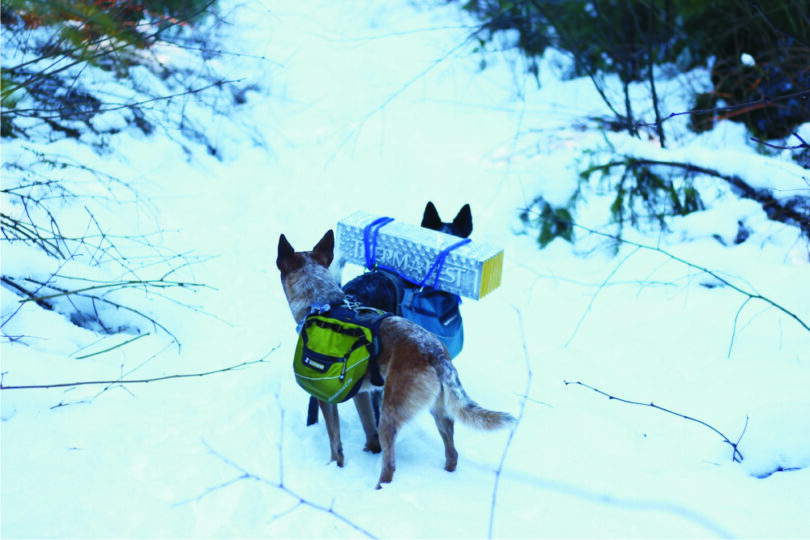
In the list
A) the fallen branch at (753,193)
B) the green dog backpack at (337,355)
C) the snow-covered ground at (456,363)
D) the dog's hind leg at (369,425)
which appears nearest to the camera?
the snow-covered ground at (456,363)

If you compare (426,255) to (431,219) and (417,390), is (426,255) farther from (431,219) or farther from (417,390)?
(417,390)

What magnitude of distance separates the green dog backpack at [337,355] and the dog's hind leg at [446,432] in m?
0.33

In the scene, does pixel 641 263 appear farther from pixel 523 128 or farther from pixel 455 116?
pixel 455 116

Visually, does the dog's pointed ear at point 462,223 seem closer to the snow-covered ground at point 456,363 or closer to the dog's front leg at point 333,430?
the snow-covered ground at point 456,363

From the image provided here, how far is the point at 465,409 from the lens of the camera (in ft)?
9.48

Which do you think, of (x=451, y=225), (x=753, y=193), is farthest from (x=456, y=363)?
(x=753, y=193)

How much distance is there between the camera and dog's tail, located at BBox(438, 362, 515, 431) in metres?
2.83

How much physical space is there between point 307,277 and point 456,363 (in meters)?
1.40

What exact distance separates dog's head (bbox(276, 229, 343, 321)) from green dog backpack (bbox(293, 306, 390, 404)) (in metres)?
0.30

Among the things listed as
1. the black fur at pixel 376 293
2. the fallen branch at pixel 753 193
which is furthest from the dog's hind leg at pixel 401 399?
the fallen branch at pixel 753 193

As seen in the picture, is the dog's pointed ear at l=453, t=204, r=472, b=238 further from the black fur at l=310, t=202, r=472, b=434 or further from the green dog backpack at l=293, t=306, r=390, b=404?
the green dog backpack at l=293, t=306, r=390, b=404

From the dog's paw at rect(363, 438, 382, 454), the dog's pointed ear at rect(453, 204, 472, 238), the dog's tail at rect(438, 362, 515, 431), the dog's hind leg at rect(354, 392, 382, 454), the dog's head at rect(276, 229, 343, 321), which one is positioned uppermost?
the dog's pointed ear at rect(453, 204, 472, 238)

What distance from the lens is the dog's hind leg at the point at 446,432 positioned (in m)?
3.04

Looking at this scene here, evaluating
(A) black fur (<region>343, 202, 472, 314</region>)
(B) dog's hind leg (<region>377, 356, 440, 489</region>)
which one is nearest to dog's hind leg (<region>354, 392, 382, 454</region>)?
(B) dog's hind leg (<region>377, 356, 440, 489</region>)
